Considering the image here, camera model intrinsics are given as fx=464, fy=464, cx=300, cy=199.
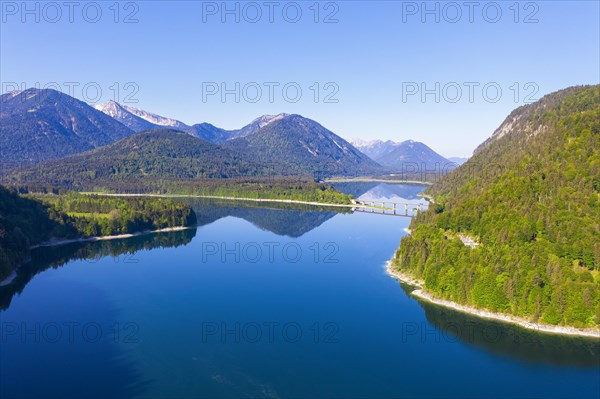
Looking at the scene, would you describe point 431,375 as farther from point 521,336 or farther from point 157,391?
point 157,391

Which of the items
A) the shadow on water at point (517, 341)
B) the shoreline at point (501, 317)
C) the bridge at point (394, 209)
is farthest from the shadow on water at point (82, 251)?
the bridge at point (394, 209)

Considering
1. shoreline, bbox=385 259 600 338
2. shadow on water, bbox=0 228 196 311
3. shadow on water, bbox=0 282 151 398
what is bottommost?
shadow on water, bbox=0 282 151 398

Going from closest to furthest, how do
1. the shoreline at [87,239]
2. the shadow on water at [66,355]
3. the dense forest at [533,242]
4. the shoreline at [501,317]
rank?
1. the shadow on water at [66,355]
2. the shoreline at [501,317]
3. the dense forest at [533,242]
4. the shoreline at [87,239]

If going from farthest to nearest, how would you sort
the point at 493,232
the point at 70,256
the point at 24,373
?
the point at 70,256, the point at 493,232, the point at 24,373

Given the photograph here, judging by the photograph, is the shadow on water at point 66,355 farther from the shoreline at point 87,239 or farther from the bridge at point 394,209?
the bridge at point 394,209

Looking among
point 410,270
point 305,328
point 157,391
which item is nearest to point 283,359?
point 305,328

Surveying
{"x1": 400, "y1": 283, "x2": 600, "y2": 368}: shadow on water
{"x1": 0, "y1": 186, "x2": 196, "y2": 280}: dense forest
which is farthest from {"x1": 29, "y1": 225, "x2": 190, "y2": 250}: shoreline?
{"x1": 400, "y1": 283, "x2": 600, "y2": 368}: shadow on water

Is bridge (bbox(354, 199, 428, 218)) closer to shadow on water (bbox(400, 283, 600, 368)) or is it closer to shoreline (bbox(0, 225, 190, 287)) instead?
shoreline (bbox(0, 225, 190, 287))
